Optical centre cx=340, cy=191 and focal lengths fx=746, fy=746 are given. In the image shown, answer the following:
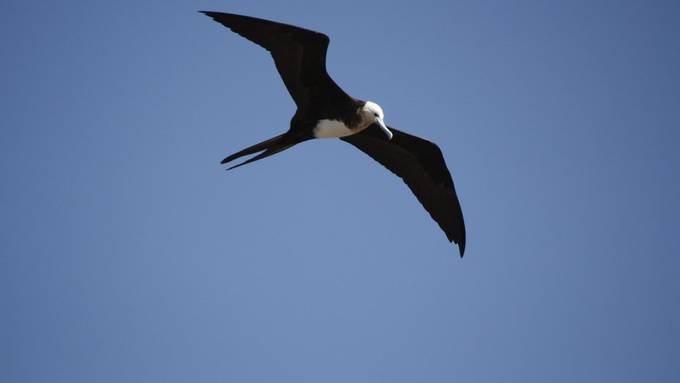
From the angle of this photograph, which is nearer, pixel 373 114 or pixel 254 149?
pixel 254 149

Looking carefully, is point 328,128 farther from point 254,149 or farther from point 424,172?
point 424,172

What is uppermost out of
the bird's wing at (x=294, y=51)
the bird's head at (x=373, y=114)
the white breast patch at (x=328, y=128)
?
the bird's wing at (x=294, y=51)

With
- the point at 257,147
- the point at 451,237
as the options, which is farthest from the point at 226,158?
the point at 451,237

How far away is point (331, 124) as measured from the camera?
18.8 feet

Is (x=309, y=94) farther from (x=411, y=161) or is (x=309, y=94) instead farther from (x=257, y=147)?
(x=411, y=161)

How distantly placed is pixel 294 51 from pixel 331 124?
644mm

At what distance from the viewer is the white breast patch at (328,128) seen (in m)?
5.71

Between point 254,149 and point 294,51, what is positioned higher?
point 294,51

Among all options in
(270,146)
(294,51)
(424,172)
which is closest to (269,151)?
(270,146)

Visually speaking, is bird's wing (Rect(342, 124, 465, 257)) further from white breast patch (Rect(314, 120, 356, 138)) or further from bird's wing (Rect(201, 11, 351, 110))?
bird's wing (Rect(201, 11, 351, 110))

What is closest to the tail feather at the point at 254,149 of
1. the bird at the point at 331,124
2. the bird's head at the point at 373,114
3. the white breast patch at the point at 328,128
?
the bird at the point at 331,124

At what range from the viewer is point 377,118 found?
575 centimetres

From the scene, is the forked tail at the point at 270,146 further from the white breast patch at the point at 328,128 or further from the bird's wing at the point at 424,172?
the bird's wing at the point at 424,172

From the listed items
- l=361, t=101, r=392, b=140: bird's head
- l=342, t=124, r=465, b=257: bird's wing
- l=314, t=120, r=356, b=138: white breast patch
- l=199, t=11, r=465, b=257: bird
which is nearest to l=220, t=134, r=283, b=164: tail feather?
l=199, t=11, r=465, b=257: bird
